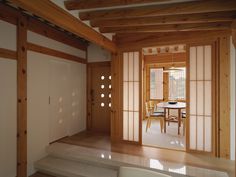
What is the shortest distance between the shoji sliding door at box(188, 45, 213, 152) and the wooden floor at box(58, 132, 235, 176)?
1.00 ft

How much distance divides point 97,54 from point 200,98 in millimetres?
2933

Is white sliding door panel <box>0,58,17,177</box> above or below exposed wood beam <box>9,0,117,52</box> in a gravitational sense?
below

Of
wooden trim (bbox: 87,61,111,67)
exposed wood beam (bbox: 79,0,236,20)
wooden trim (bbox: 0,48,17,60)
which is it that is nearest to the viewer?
exposed wood beam (bbox: 79,0,236,20)

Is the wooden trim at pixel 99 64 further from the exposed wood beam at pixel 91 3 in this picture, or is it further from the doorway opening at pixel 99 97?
the exposed wood beam at pixel 91 3

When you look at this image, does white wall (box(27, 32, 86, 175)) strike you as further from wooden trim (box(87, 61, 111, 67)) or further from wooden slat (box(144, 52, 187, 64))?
wooden slat (box(144, 52, 187, 64))

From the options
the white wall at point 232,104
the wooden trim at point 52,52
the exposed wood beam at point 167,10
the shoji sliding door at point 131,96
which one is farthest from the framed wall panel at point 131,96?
the white wall at point 232,104

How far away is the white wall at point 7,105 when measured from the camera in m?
2.59

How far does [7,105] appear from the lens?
2670 mm

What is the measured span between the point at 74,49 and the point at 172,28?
8.47 feet

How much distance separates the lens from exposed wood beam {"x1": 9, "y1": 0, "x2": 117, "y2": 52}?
1.77m

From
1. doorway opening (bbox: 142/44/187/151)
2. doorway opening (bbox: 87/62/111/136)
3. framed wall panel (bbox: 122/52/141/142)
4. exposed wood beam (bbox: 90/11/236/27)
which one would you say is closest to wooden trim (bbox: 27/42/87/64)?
doorway opening (bbox: 87/62/111/136)

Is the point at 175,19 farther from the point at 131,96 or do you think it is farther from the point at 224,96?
the point at 131,96

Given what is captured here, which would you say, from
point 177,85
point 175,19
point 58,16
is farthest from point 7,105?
point 177,85

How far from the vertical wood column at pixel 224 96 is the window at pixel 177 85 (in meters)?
3.86
